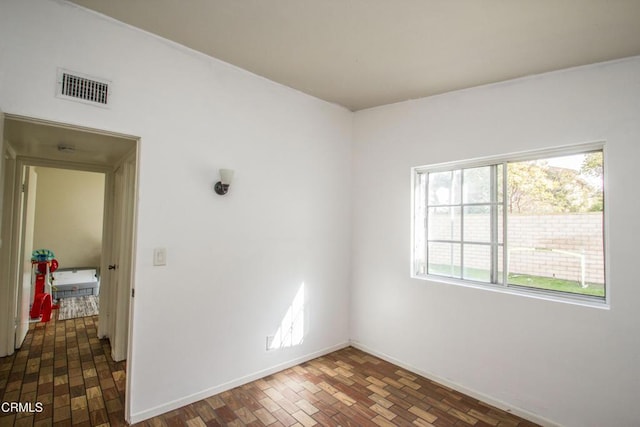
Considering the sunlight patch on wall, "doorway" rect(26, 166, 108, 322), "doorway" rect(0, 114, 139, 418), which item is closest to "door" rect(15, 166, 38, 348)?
"doorway" rect(0, 114, 139, 418)

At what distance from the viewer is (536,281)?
237cm

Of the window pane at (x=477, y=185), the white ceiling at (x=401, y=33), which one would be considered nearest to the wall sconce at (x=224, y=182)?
the white ceiling at (x=401, y=33)

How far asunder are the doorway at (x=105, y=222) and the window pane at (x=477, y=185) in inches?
116

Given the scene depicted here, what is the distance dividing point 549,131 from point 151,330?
326cm

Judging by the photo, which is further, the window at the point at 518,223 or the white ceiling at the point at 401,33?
the window at the point at 518,223

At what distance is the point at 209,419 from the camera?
6.97 ft

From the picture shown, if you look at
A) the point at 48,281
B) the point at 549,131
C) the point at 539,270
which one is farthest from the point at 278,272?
the point at 48,281

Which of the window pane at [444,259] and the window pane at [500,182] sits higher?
the window pane at [500,182]

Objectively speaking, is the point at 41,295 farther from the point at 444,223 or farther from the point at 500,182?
the point at 500,182

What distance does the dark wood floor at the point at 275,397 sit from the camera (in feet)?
6.98

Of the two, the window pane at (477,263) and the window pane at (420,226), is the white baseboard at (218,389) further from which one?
the window pane at (477,263)

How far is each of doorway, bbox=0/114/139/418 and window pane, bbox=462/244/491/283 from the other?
9.84 feet

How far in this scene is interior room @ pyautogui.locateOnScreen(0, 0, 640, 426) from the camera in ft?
6.07

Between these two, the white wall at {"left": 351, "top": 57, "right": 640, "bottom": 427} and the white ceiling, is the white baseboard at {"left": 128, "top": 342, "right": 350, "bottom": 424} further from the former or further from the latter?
the white ceiling
